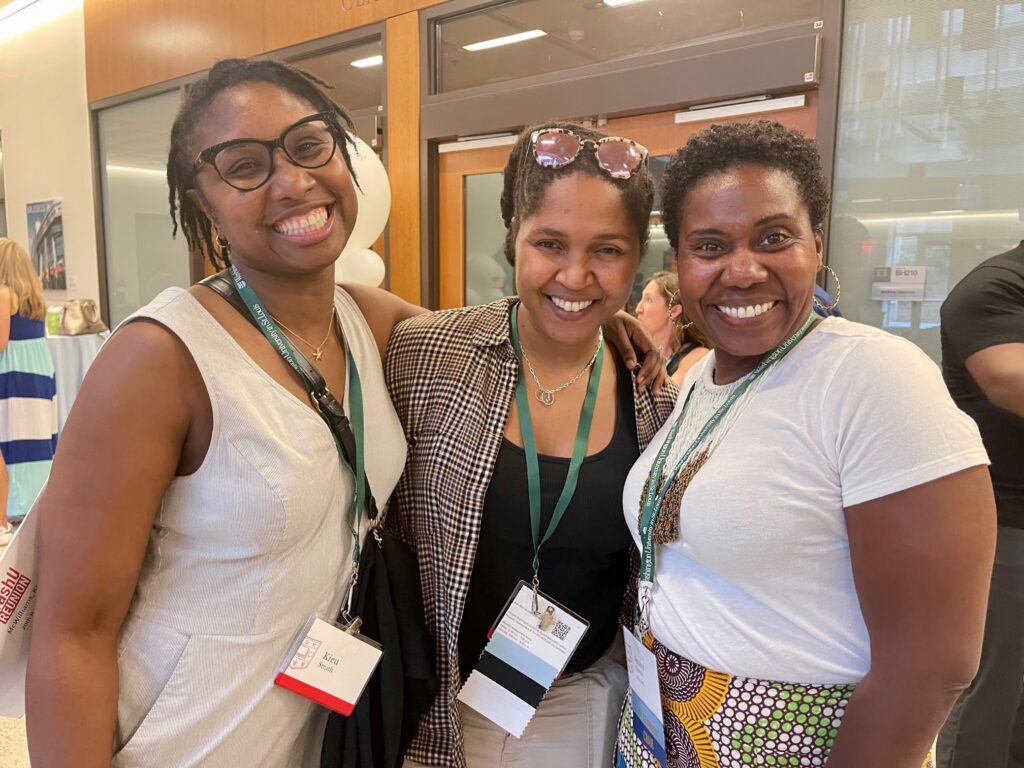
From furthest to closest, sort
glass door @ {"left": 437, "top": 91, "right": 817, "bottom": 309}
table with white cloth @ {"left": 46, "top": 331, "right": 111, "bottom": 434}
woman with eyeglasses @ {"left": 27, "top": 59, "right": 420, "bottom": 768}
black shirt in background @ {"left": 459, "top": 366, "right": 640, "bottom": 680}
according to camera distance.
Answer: table with white cloth @ {"left": 46, "top": 331, "right": 111, "bottom": 434}, glass door @ {"left": 437, "top": 91, "right": 817, "bottom": 309}, black shirt in background @ {"left": 459, "top": 366, "right": 640, "bottom": 680}, woman with eyeglasses @ {"left": 27, "top": 59, "right": 420, "bottom": 768}

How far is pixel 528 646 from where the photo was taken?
4.28 feet

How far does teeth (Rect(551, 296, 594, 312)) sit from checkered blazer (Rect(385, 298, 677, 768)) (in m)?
0.14

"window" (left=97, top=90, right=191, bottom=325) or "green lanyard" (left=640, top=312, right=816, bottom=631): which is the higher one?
"window" (left=97, top=90, right=191, bottom=325)

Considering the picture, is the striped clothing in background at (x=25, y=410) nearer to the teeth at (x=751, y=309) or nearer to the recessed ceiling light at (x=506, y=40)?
the recessed ceiling light at (x=506, y=40)

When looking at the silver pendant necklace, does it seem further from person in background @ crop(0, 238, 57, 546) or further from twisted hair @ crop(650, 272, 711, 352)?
person in background @ crop(0, 238, 57, 546)

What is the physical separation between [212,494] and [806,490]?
32.3 inches

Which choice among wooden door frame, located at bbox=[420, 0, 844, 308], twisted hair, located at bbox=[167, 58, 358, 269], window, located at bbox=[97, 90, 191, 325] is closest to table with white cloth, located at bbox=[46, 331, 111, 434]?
window, located at bbox=[97, 90, 191, 325]

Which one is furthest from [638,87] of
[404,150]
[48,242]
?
[48,242]

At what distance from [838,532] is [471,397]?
666 millimetres

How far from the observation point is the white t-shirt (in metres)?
0.89

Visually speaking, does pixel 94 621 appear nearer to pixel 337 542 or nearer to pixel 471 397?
pixel 337 542

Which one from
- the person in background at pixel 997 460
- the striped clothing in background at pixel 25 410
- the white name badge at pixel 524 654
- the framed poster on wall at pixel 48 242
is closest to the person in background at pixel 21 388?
the striped clothing in background at pixel 25 410

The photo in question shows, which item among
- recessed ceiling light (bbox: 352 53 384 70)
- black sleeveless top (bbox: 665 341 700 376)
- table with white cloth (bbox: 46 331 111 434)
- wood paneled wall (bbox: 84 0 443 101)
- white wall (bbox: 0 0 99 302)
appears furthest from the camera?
white wall (bbox: 0 0 99 302)

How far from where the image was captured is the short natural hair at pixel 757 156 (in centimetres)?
110
